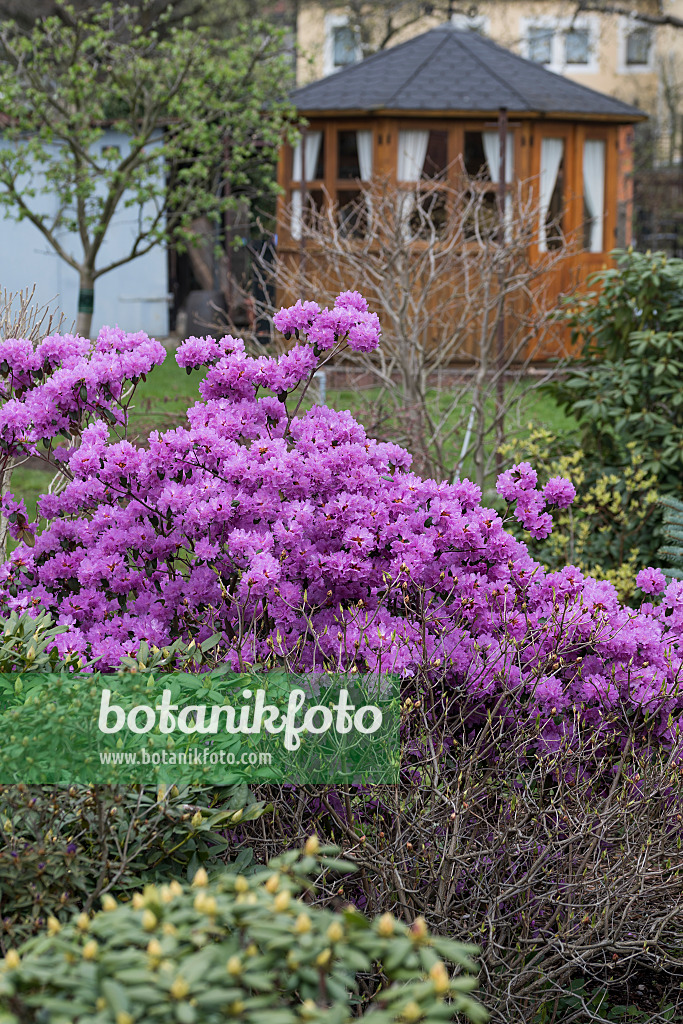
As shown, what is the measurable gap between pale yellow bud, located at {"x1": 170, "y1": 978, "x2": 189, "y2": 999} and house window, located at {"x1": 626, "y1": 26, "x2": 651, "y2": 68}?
97.8 feet

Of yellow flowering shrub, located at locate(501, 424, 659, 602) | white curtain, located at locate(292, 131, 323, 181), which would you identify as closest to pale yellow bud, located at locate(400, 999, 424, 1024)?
yellow flowering shrub, located at locate(501, 424, 659, 602)

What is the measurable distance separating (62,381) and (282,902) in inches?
84.8

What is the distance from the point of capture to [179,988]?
4.43ft

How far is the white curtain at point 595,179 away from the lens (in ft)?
46.1

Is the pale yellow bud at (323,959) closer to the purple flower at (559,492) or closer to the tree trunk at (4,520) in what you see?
the purple flower at (559,492)

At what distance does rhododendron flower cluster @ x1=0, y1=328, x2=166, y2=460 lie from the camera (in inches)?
132

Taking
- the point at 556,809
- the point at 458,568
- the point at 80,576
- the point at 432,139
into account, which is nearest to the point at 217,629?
the point at 80,576

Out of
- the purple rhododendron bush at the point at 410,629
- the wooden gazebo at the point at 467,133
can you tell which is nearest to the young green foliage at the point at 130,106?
the wooden gazebo at the point at 467,133

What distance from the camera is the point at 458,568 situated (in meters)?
3.26

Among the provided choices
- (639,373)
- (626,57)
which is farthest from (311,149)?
(626,57)

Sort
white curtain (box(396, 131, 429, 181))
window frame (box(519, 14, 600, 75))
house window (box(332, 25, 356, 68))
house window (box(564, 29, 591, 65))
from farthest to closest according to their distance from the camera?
house window (box(564, 29, 591, 65))
window frame (box(519, 14, 600, 75))
house window (box(332, 25, 356, 68))
white curtain (box(396, 131, 429, 181))

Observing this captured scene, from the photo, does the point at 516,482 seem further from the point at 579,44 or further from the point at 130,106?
the point at 579,44

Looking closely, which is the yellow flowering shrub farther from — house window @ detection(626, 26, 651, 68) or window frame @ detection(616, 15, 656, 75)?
house window @ detection(626, 26, 651, 68)

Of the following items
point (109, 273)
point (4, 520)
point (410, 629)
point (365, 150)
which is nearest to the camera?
point (410, 629)
